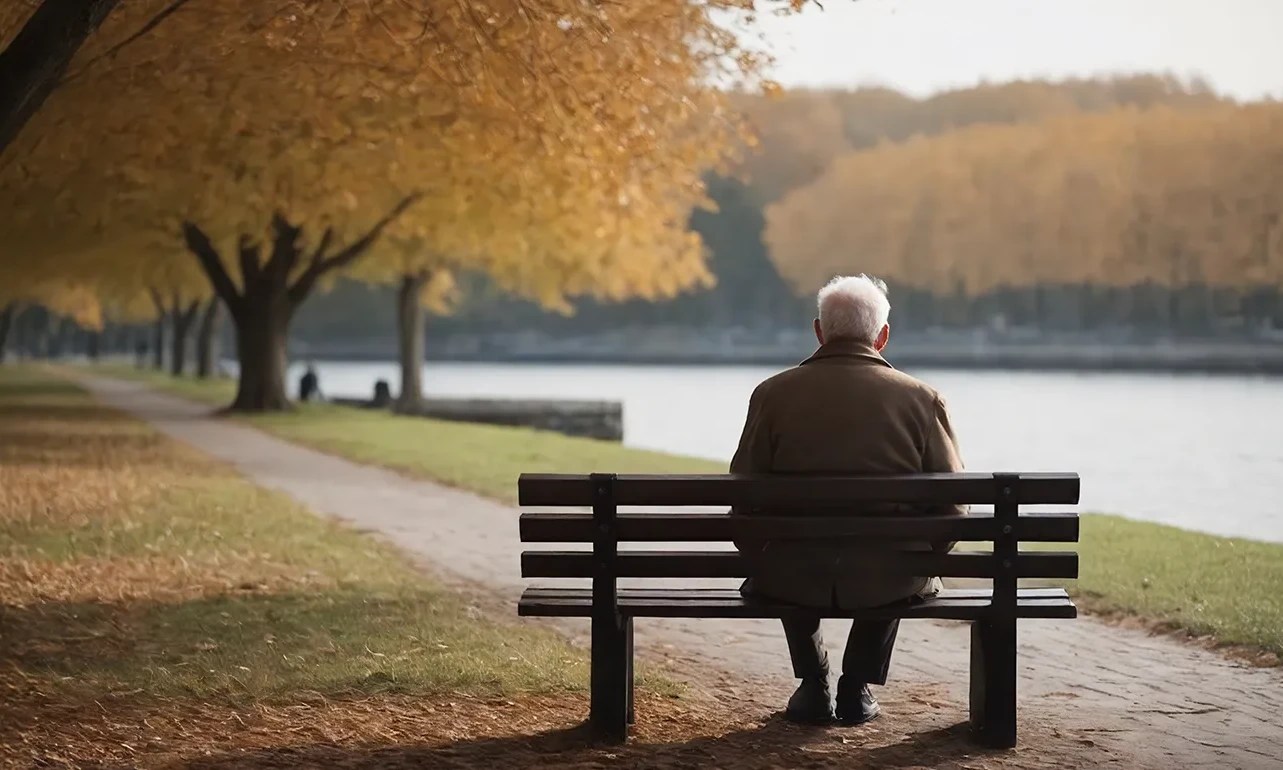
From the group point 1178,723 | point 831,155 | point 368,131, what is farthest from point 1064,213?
point 1178,723

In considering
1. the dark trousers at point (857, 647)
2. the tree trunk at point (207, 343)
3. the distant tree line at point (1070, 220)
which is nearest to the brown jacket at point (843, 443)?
the dark trousers at point (857, 647)

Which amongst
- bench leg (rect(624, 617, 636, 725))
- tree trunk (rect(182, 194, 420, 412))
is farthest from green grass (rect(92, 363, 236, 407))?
bench leg (rect(624, 617, 636, 725))

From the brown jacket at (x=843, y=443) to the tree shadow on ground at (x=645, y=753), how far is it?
0.54 metres

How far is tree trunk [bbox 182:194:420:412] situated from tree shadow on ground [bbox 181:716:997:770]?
2493cm

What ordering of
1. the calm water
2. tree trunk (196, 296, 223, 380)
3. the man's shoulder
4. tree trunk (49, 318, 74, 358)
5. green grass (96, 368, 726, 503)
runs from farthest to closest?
tree trunk (49, 318, 74, 358) → tree trunk (196, 296, 223, 380) → the calm water → green grass (96, 368, 726, 503) → the man's shoulder

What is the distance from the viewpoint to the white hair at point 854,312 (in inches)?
224

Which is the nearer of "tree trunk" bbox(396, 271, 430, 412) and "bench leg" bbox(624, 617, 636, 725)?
"bench leg" bbox(624, 617, 636, 725)

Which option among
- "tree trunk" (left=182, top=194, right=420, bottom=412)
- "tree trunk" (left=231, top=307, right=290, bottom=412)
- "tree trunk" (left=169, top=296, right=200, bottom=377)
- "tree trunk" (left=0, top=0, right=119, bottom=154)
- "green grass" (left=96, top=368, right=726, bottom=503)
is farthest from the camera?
"tree trunk" (left=169, top=296, right=200, bottom=377)

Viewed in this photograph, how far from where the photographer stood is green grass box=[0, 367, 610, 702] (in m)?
6.88

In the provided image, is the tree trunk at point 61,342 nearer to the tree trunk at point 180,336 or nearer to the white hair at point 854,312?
the tree trunk at point 180,336

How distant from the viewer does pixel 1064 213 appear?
8312cm

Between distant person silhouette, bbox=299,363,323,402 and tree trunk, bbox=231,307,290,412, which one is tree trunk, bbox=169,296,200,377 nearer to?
distant person silhouette, bbox=299,363,323,402

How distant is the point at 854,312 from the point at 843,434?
1.55ft

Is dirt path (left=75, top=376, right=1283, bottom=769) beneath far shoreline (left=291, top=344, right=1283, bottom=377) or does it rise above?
beneath
